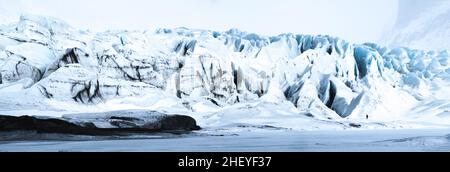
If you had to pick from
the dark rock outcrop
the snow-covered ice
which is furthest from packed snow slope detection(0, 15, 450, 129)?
the dark rock outcrop

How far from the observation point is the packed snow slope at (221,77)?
594 centimetres

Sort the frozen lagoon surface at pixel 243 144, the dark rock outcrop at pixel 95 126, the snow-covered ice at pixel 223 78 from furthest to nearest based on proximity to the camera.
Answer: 1. the snow-covered ice at pixel 223 78
2. the dark rock outcrop at pixel 95 126
3. the frozen lagoon surface at pixel 243 144

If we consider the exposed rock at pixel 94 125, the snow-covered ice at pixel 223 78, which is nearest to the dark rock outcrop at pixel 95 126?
the exposed rock at pixel 94 125

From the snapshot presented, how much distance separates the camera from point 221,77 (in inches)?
370

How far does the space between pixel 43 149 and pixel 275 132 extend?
253cm

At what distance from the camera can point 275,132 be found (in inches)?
208

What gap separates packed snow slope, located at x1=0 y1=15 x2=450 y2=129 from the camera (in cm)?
594

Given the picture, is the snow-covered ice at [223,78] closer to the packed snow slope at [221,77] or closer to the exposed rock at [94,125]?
the packed snow slope at [221,77]

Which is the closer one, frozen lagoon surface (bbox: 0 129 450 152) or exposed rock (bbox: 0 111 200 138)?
frozen lagoon surface (bbox: 0 129 450 152)

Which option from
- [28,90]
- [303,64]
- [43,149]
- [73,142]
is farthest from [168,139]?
[303,64]

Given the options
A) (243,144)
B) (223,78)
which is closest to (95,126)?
(243,144)

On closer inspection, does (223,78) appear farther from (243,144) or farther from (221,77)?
(243,144)

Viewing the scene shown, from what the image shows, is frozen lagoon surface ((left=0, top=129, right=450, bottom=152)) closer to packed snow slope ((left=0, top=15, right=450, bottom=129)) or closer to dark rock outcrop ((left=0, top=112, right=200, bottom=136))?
dark rock outcrop ((left=0, top=112, right=200, bottom=136))
